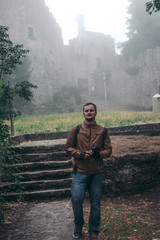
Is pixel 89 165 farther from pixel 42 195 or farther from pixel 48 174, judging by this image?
pixel 48 174

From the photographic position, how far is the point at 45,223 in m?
4.55

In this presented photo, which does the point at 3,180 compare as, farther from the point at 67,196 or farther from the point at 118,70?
the point at 118,70

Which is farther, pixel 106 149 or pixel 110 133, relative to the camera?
pixel 110 133

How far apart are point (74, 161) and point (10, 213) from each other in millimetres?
2280

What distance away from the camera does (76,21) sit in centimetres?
3981

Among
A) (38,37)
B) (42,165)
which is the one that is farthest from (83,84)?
(42,165)

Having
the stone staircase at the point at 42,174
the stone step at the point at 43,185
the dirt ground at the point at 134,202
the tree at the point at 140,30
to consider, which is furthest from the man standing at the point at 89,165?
the tree at the point at 140,30

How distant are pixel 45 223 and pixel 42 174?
197cm

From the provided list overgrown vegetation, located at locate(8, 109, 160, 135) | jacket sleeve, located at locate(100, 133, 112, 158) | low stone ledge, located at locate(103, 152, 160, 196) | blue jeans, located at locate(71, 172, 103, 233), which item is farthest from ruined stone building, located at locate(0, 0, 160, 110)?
blue jeans, located at locate(71, 172, 103, 233)

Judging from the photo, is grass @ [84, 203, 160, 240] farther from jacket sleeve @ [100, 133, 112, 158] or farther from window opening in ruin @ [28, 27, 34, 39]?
window opening in ruin @ [28, 27, 34, 39]

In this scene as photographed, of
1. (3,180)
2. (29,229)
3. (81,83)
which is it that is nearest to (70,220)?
(29,229)

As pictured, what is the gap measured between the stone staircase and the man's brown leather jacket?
2.49 meters

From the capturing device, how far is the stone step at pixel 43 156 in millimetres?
6973

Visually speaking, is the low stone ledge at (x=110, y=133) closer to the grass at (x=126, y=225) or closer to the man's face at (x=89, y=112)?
the grass at (x=126, y=225)
